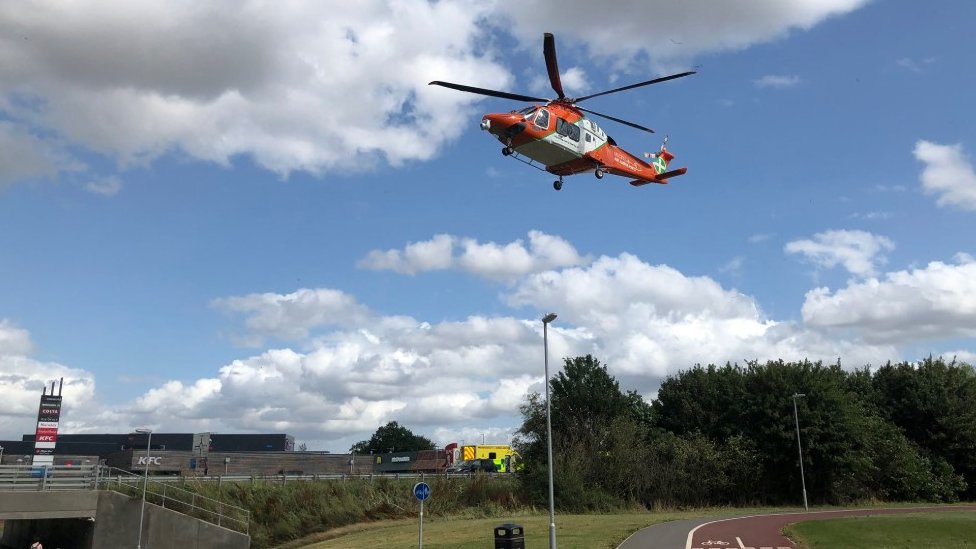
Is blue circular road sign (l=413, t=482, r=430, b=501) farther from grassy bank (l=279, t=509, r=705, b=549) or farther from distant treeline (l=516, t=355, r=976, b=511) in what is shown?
distant treeline (l=516, t=355, r=976, b=511)

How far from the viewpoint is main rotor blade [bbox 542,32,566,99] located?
80.4 ft

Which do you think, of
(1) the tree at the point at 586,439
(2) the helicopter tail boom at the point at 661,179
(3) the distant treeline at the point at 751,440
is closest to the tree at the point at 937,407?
(3) the distant treeline at the point at 751,440

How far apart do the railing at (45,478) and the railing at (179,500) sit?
2.29 feet

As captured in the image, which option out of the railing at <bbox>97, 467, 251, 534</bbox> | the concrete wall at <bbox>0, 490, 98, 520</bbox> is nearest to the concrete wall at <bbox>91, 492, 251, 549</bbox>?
the concrete wall at <bbox>0, 490, 98, 520</bbox>

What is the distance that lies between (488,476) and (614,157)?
2924cm

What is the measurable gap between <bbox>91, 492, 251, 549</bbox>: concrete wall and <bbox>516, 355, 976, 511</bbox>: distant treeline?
65.5 ft

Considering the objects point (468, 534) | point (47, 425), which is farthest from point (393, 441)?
point (468, 534)

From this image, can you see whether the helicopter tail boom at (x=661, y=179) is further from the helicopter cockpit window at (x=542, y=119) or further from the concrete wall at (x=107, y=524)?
the concrete wall at (x=107, y=524)

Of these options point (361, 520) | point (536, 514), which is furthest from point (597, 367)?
point (361, 520)

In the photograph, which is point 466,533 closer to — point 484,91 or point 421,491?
point 421,491

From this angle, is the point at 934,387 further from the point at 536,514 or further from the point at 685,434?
the point at 536,514

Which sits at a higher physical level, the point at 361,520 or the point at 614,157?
the point at 614,157

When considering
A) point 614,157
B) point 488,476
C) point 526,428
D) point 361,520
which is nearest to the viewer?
point 614,157

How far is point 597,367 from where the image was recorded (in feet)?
203
